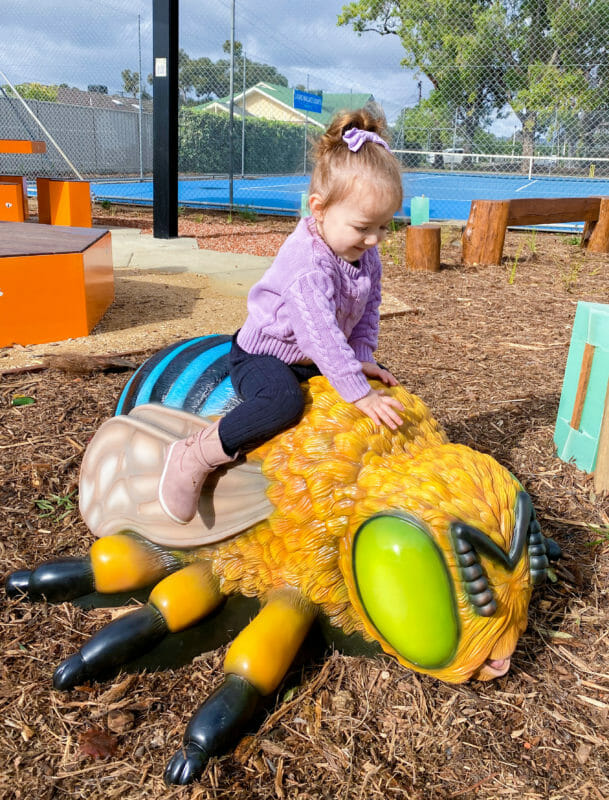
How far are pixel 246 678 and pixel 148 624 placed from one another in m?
0.33

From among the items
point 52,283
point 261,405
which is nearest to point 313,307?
point 261,405

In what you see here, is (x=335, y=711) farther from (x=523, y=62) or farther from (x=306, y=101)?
(x=523, y=62)

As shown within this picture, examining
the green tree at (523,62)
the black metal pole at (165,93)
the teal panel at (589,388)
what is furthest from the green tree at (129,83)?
the teal panel at (589,388)

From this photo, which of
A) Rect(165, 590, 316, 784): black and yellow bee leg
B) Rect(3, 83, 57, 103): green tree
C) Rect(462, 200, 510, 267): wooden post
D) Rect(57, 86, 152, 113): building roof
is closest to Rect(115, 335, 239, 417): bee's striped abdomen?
Rect(165, 590, 316, 784): black and yellow bee leg

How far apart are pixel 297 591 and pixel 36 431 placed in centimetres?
198

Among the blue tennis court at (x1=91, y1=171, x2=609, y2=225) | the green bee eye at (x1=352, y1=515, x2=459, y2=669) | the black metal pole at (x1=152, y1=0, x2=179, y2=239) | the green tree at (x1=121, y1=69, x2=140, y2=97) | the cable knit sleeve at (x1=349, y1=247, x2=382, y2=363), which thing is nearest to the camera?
the green bee eye at (x1=352, y1=515, x2=459, y2=669)

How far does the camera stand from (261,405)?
187 cm

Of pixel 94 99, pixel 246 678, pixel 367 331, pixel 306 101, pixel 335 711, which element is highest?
pixel 94 99

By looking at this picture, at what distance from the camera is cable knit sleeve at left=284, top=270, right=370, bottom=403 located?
1.85 metres

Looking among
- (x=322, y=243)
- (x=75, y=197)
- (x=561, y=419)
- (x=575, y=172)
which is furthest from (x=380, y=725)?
(x=575, y=172)

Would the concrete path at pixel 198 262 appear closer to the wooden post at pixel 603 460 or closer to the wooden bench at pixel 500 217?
the wooden bench at pixel 500 217

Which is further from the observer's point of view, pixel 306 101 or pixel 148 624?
pixel 306 101

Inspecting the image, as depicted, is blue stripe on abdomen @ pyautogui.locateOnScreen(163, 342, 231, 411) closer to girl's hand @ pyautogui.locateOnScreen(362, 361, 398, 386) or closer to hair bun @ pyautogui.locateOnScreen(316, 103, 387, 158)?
girl's hand @ pyautogui.locateOnScreen(362, 361, 398, 386)

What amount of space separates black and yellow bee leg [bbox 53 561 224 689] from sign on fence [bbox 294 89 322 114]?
16303 millimetres
